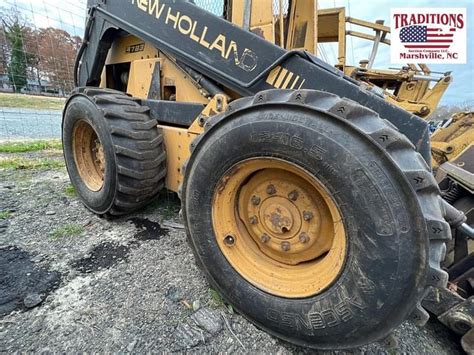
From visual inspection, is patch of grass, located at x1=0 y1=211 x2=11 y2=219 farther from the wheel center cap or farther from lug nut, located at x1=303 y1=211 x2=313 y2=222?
lug nut, located at x1=303 y1=211 x2=313 y2=222

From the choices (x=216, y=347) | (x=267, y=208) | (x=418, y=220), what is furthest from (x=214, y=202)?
(x=418, y=220)

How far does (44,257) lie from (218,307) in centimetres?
146

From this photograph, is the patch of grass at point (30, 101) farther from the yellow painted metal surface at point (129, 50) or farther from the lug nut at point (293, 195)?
the lug nut at point (293, 195)

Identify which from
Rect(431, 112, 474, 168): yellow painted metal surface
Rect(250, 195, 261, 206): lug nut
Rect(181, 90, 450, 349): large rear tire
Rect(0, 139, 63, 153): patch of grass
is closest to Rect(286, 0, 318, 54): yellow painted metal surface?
Rect(431, 112, 474, 168): yellow painted metal surface

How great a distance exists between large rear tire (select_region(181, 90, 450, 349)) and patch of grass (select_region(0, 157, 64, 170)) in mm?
4256

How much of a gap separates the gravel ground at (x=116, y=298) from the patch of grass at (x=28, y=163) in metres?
2.35

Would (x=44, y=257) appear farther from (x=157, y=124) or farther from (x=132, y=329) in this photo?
(x=157, y=124)

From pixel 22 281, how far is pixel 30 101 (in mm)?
18518

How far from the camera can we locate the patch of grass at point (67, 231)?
2.58 metres

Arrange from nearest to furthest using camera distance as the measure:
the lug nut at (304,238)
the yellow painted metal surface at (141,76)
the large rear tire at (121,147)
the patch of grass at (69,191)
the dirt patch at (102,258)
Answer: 1. the lug nut at (304,238)
2. the dirt patch at (102,258)
3. the large rear tire at (121,147)
4. the yellow painted metal surface at (141,76)
5. the patch of grass at (69,191)

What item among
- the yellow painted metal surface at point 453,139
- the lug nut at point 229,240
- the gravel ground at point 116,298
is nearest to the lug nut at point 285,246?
the lug nut at point 229,240

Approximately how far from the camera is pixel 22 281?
1.97m

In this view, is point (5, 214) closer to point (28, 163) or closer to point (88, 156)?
point (88, 156)

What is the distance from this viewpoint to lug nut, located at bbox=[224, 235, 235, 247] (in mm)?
1751
